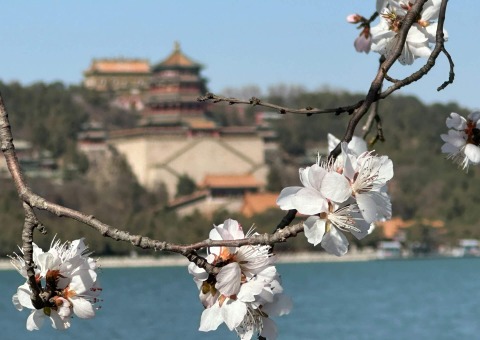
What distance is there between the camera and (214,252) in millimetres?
1980

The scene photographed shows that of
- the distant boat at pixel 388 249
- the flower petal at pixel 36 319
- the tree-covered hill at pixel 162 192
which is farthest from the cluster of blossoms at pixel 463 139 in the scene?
the distant boat at pixel 388 249

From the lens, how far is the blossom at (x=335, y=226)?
6.25ft

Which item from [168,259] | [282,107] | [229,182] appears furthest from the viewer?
[168,259]

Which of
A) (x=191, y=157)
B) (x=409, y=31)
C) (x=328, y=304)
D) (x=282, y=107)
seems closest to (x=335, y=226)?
(x=282, y=107)

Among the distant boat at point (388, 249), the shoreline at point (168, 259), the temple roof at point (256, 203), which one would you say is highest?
the temple roof at point (256, 203)

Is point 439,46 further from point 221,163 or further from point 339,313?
point 221,163

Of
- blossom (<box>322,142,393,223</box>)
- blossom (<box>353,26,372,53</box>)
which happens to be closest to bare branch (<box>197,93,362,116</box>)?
blossom (<box>322,142,393,223</box>)

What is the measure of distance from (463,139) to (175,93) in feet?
311

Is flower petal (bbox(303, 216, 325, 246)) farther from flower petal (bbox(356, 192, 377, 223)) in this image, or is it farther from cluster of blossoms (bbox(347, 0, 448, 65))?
cluster of blossoms (bbox(347, 0, 448, 65))

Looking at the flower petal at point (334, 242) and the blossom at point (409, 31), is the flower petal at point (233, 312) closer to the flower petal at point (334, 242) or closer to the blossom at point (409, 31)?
the flower petal at point (334, 242)

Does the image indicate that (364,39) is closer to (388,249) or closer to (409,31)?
(409,31)

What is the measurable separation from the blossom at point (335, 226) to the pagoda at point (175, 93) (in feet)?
300

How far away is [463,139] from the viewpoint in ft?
8.65

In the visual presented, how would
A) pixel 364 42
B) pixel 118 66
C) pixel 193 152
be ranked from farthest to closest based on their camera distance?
pixel 118 66 → pixel 193 152 → pixel 364 42
